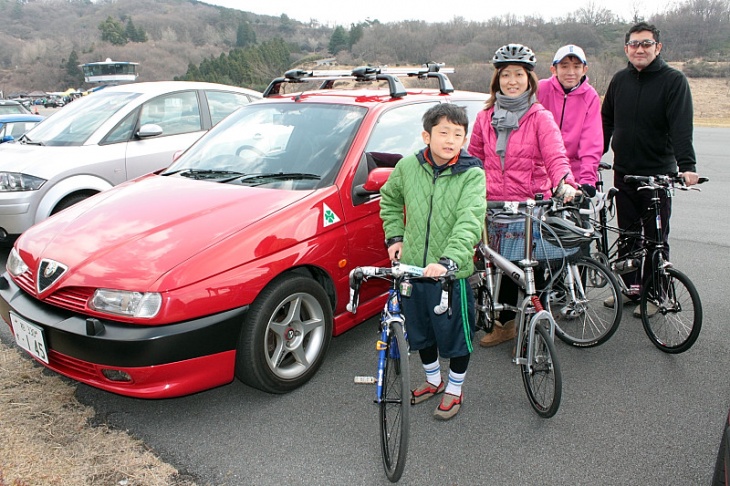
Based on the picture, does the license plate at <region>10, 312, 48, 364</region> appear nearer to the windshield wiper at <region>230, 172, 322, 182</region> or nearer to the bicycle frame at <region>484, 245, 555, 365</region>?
the windshield wiper at <region>230, 172, 322, 182</region>

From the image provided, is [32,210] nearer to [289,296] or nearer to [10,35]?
[289,296]

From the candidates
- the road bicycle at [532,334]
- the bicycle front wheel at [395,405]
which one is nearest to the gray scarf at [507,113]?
the road bicycle at [532,334]

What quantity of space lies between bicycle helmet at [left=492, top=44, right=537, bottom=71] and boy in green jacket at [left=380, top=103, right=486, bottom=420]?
884 mm

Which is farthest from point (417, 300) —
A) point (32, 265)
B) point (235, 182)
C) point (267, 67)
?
point (267, 67)

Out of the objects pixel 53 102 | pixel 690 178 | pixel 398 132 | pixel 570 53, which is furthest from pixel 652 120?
pixel 53 102

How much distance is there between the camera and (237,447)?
278 cm

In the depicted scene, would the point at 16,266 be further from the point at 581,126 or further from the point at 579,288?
the point at 581,126

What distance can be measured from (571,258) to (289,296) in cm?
190

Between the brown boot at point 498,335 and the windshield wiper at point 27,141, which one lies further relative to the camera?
the windshield wiper at point 27,141

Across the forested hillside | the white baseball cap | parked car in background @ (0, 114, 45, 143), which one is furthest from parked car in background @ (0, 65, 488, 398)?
the forested hillside

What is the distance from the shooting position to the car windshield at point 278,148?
356cm

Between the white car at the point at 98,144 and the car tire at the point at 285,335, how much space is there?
3504 mm

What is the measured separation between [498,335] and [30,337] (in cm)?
294

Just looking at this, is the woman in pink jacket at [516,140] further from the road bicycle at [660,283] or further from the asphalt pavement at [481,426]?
the asphalt pavement at [481,426]
